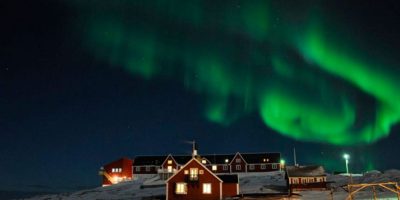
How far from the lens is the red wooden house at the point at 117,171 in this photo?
118 meters

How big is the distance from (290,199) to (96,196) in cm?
4054

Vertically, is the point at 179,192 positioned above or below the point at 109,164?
below

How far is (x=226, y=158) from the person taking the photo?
115375mm

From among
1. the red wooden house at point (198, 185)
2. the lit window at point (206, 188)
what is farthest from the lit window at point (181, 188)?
the lit window at point (206, 188)

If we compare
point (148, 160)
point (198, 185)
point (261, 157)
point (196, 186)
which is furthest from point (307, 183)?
point (148, 160)

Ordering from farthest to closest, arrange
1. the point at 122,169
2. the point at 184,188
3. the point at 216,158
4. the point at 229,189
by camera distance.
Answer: the point at 122,169
the point at 216,158
the point at 184,188
the point at 229,189

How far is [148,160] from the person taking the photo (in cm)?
11750

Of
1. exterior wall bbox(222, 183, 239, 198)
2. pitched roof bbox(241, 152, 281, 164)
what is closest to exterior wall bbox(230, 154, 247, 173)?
pitched roof bbox(241, 152, 281, 164)

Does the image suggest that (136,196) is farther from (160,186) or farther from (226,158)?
(226,158)

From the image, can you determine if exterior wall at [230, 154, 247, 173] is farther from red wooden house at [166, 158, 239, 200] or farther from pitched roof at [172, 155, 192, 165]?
red wooden house at [166, 158, 239, 200]

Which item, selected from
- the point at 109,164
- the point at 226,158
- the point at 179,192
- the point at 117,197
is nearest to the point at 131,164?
the point at 109,164

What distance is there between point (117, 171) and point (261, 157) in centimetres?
4141

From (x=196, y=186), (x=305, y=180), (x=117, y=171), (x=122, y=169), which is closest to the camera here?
(x=196, y=186)

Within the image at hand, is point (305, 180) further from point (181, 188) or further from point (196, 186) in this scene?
point (181, 188)
